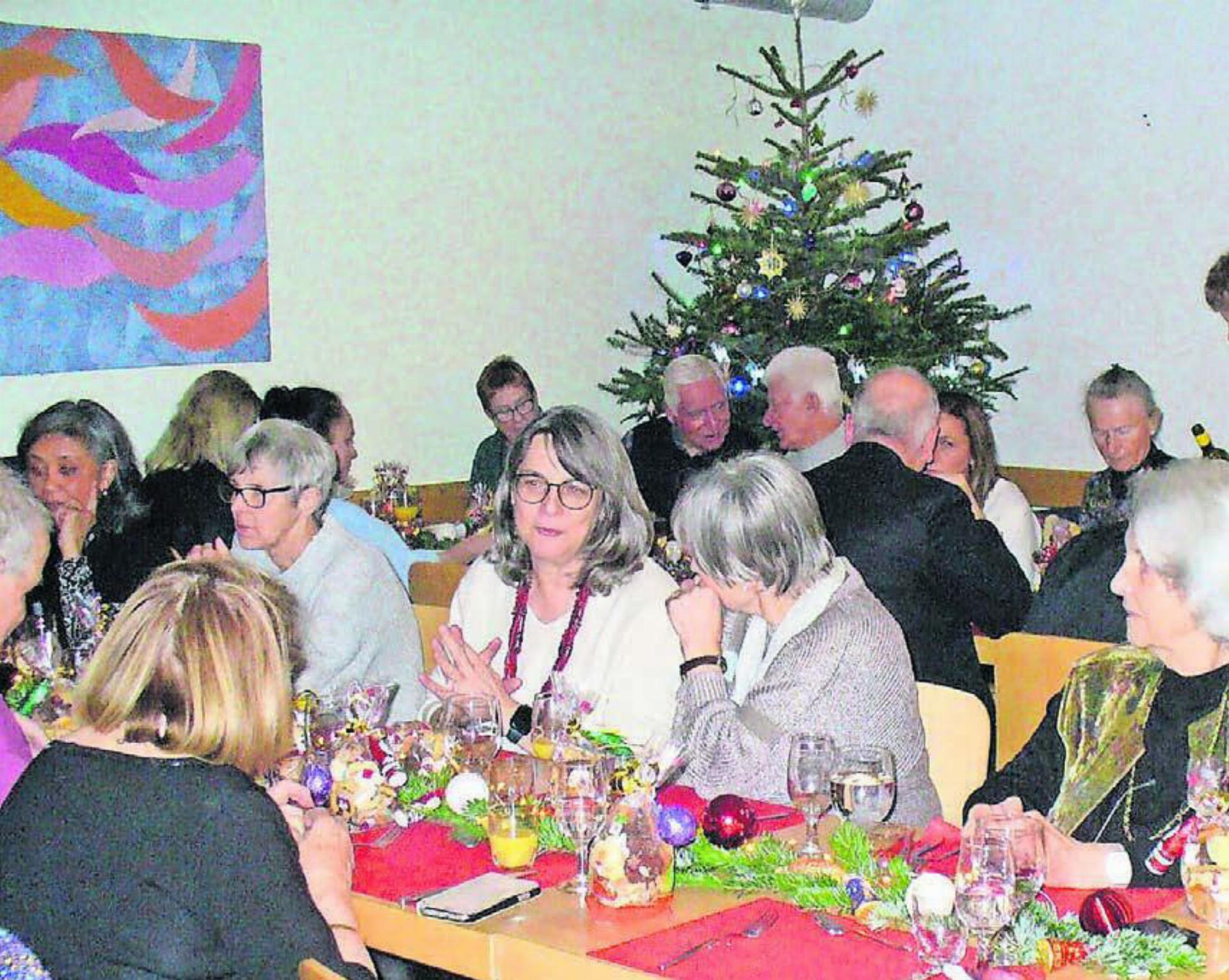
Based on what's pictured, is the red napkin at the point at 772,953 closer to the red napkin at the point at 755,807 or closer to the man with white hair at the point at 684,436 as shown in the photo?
the red napkin at the point at 755,807

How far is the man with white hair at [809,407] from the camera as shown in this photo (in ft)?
19.7

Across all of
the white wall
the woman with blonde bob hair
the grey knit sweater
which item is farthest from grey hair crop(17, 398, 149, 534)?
the woman with blonde bob hair

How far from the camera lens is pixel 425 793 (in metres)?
3.16

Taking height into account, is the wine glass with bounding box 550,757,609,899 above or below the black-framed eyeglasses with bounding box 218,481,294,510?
below

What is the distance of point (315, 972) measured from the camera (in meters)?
2.00

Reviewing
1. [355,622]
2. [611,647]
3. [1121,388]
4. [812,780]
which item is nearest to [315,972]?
[812,780]

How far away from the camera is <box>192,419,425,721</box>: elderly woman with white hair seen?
425cm

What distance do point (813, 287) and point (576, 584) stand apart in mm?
3839

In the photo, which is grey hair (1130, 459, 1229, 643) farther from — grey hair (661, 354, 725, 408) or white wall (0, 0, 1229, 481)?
white wall (0, 0, 1229, 481)

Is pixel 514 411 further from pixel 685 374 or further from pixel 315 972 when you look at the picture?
pixel 315 972

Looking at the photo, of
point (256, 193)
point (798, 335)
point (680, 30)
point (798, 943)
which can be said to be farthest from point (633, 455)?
point (798, 943)

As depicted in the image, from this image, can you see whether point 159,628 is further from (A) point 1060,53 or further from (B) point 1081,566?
(A) point 1060,53

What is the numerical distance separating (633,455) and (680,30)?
8.57 ft

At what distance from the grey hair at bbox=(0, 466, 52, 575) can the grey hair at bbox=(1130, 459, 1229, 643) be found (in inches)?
83.7
